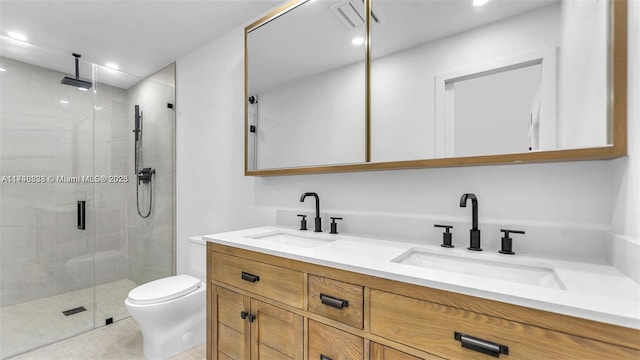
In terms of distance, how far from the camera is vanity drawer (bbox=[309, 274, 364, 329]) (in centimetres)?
95

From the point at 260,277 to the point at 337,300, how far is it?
427 millimetres

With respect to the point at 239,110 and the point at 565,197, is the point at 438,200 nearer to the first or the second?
the point at 565,197

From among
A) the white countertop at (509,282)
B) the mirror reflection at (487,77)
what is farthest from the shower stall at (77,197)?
the mirror reflection at (487,77)

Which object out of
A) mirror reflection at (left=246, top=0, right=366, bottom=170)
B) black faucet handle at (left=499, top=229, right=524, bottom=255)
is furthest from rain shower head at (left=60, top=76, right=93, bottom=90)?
black faucet handle at (left=499, top=229, right=524, bottom=255)

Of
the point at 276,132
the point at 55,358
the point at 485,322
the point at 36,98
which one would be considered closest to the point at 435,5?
the point at 276,132

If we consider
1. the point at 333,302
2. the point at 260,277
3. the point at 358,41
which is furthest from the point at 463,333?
the point at 358,41

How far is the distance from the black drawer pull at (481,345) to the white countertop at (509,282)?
0.12 m

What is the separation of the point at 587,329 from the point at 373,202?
38.1 inches

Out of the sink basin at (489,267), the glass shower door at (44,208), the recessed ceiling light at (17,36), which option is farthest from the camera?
the recessed ceiling light at (17,36)

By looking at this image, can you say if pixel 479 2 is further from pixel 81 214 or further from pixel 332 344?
pixel 81 214

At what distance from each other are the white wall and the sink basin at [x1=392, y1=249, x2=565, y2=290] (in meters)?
0.22

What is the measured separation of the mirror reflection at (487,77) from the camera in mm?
935

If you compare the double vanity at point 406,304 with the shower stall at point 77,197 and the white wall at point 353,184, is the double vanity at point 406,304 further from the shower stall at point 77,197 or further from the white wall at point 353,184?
the shower stall at point 77,197

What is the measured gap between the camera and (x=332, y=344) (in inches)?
39.8
